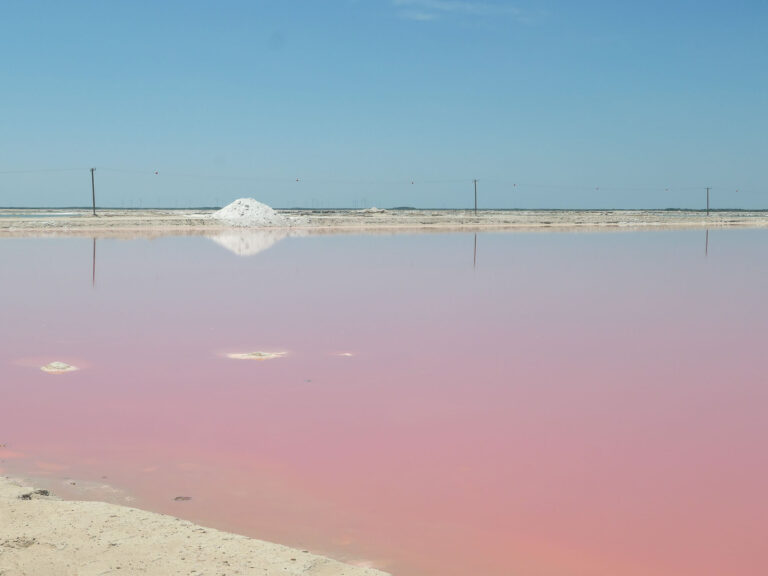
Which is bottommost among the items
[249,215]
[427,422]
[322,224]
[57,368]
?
[427,422]

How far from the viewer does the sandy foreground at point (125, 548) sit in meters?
4.10

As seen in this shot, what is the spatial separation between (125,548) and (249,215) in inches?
2687

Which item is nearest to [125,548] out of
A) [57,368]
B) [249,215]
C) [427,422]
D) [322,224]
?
[427,422]

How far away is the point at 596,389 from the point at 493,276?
12.5 m

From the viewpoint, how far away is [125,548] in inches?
171

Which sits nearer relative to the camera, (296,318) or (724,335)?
(724,335)

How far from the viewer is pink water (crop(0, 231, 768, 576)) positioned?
15.7 ft

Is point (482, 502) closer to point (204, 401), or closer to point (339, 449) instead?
point (339, 449)

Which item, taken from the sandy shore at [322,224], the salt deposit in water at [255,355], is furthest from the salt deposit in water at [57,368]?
the sandy shore at [322,224]

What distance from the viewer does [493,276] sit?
20562 millimetres

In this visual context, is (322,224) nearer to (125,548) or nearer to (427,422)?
(427,422)

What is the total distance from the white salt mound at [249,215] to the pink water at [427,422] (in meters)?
52.9

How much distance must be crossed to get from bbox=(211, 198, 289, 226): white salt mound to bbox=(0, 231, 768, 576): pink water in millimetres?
52871

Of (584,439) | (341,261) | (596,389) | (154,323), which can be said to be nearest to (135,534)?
(584,439)
